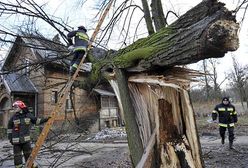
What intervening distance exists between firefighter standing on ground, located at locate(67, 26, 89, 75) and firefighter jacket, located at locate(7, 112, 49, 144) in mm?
2171

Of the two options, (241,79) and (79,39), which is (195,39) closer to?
(79,39)

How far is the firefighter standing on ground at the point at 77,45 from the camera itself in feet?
17.1

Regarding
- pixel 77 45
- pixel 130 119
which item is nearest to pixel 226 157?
pixel 77 45

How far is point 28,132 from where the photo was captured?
690 cm

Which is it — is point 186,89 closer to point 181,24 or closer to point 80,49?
point 181,24

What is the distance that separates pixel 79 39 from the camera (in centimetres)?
551

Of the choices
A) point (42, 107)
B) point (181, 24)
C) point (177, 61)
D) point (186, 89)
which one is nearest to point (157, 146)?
point (186, 89)

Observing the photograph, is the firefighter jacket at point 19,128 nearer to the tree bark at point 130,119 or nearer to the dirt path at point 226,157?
the tree bark at point 130,119

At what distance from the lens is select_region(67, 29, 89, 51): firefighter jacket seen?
5.38 m

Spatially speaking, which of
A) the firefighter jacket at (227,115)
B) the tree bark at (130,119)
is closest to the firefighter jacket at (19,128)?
the tree bark at (130,119)

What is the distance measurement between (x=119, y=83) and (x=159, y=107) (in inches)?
23.6

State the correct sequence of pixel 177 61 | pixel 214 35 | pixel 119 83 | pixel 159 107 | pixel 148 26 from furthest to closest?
pixel 148 26, pixel 119 83, pixel 159 107, pixel 177 61, pixel 214 35

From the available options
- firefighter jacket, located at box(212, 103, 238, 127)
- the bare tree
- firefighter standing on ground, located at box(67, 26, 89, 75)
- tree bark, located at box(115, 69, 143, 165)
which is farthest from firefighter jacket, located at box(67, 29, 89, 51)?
the bare tree

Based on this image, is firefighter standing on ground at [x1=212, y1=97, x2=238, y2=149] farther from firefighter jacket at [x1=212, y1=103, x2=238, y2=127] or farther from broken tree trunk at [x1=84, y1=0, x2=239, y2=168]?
broken tree trunk at [x1=84, y1=0, x2=239, y2=168]
